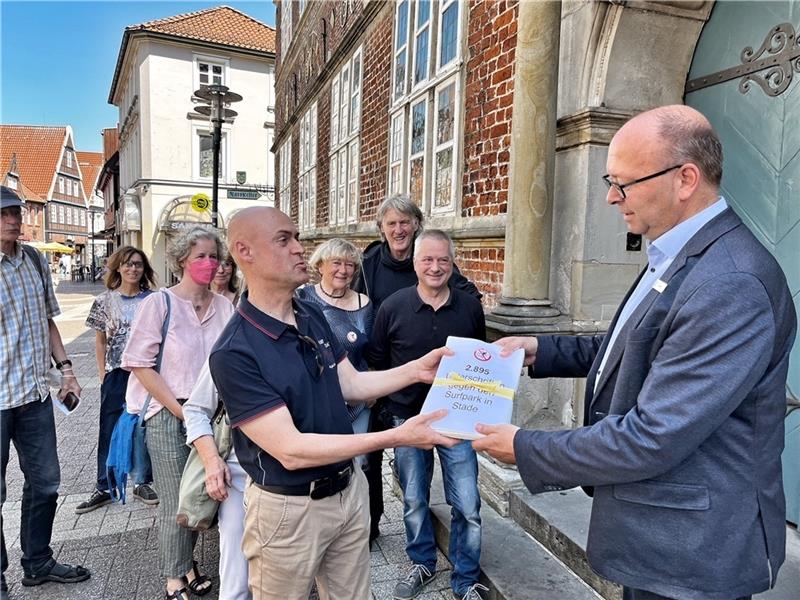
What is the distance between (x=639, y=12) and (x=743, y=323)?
110 inches

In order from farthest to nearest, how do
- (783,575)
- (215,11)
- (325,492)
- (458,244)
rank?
(215,11) → (458,244) → (783,575) → (325,492)

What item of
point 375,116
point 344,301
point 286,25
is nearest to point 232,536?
point 344,301

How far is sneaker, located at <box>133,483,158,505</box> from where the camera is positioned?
4.18 m

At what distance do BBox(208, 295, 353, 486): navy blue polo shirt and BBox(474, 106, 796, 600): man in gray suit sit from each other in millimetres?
725

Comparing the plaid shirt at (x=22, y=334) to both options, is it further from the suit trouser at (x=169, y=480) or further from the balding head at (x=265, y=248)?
the balding head at (x=265, y=248)

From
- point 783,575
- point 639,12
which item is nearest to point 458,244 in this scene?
point 639,12

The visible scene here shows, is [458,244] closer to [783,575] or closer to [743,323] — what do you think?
[783,575]

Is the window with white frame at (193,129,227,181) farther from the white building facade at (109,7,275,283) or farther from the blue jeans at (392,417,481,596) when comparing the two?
the blue jeans at (392,417,481,596)

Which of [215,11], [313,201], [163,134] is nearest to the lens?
[313,201]

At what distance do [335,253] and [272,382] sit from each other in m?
1.65

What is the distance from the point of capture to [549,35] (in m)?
3.63

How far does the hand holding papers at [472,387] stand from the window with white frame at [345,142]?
717 cm

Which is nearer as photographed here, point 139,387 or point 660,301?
point 660,301

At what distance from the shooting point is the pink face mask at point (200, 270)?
9.80 ft
